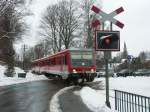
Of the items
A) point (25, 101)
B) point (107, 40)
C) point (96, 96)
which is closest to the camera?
point (107, 40)

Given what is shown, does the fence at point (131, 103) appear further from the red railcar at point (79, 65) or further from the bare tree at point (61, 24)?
the bare tree at point (61, 24)

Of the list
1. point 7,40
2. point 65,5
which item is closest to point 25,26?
point 7,40

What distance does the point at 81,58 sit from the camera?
3544 centimetres

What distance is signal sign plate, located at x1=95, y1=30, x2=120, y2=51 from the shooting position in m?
14.7

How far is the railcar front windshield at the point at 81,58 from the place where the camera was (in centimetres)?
3497

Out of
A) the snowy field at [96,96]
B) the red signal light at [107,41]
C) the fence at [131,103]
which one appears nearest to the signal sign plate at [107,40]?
the red signal light at [107,41]

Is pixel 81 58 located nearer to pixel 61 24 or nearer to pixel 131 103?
pixel 131 103

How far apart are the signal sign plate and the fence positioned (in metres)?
1.72

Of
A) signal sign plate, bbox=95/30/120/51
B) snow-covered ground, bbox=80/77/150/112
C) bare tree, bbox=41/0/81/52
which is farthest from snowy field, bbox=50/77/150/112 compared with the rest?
bare tree, bbox=41/0/81/52

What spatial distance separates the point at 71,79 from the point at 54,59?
8362 millimetres

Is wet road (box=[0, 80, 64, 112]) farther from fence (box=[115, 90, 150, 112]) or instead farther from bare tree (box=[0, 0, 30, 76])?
bare tree (box=[0, 0, 30, 76])

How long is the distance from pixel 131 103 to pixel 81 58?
2248 cm

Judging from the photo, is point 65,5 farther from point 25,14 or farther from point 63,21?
point 25,14

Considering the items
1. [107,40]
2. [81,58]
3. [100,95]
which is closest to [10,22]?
[81,58]
